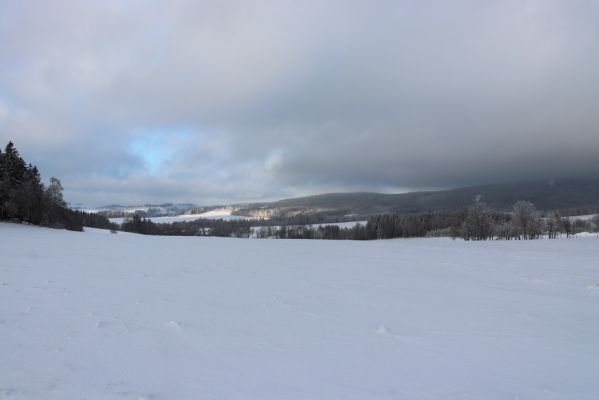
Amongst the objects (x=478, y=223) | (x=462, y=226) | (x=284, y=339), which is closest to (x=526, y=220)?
(x=478, y=223)

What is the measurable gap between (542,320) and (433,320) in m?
2.40

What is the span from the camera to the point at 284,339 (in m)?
5.67

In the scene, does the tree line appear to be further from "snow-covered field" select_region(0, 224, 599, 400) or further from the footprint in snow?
the footprint in snow

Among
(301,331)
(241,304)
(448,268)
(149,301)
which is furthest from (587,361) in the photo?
(448,268)

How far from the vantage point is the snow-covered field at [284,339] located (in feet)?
13.3

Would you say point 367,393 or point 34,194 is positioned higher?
point 34,194

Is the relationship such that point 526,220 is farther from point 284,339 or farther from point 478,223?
point 284,339

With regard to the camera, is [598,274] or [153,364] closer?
[153,364]

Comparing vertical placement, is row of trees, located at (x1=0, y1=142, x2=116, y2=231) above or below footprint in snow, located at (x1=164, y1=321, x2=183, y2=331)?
above

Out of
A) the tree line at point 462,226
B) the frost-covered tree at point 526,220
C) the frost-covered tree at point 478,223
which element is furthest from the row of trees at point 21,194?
the frost-covered tree at point 526,220

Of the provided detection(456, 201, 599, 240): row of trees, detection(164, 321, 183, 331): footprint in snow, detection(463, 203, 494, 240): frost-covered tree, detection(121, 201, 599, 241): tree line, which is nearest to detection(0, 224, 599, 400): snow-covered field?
detection(164, 321, 183, 331): footprint in snow

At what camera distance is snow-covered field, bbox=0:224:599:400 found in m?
4.04

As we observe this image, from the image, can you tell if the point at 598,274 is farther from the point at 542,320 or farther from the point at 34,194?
the point at 34,194

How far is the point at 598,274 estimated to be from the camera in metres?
14.3
